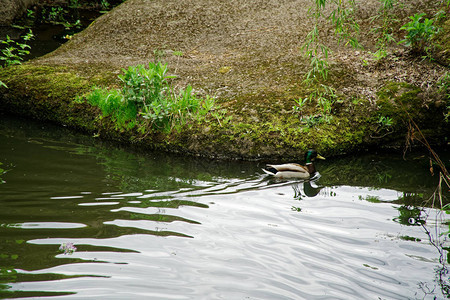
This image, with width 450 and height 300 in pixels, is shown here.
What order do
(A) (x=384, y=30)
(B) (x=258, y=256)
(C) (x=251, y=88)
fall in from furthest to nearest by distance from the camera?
(C) (x=251, y=88) → (A) (x=384, y=30) → (B) (x=258, y=256)

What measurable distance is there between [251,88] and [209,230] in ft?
14.0

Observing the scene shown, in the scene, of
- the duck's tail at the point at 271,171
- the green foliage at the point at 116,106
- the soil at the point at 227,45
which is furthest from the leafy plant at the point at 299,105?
the green foliage at the point at 116,106

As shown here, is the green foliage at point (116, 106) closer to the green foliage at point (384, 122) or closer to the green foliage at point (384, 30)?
the green foliage at point (384, 122)

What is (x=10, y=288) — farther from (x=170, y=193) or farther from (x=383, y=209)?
(x=383, y=209)

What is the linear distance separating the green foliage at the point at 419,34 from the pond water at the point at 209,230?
8.56ft

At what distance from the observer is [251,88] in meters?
8.22

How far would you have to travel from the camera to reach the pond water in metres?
3.53

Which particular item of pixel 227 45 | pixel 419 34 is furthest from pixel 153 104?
pixel 419 34

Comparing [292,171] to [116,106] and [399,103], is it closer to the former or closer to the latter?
[399,103]

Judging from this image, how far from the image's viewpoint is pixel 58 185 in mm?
5434

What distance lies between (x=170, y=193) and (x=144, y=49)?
19.3ft

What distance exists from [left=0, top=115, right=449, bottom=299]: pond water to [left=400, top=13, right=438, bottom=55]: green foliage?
2.61 meters

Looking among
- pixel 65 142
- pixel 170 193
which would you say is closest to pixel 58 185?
pixel 170 193

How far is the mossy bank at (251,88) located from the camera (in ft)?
24.1
